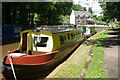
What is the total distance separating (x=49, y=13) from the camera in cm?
4078

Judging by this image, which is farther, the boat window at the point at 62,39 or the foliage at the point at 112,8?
the foliage at the point at 112,8

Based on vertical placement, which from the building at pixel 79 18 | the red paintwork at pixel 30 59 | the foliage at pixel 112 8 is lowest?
the red paintwork at pixel 30 59

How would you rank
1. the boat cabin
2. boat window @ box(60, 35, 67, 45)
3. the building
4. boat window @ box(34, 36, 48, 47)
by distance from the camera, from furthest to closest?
the building
boat window @ box(60, 35, 67, 45)
boat window @ box(34, 36, 48, 47)
the boat cabin

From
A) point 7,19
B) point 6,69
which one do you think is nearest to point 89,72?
point 6,69

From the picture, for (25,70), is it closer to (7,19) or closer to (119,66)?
(119,66)

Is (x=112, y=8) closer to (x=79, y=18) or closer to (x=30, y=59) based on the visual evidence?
(x=30, y=59)

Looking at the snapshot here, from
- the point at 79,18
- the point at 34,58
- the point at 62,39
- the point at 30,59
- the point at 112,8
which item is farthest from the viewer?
the point at 79,18

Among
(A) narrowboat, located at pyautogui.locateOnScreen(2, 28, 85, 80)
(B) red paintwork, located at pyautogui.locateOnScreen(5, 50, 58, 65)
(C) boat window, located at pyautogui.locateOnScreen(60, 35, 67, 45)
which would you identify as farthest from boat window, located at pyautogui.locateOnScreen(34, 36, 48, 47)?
(C) boat window, located at pyautogui.locateOnScreen(60, 35, 67, 45)

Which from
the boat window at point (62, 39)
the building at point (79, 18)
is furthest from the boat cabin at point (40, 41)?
the building at point (79, 18)

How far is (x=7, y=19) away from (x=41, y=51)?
20.5 meters

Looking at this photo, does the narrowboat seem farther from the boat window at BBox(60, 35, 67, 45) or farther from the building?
the building

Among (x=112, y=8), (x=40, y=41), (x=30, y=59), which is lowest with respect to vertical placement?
(x=30, y=59)

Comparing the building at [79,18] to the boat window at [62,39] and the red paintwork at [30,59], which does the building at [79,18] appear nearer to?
the boat window at [62,39]

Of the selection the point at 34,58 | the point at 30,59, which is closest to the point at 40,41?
the point at 34,58
